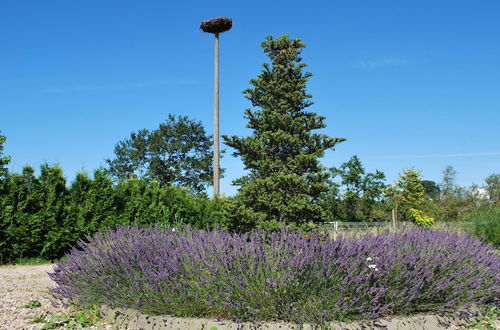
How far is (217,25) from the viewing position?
58.9ft

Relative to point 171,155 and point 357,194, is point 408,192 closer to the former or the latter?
point 357,194

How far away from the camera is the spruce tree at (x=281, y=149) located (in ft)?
36.2

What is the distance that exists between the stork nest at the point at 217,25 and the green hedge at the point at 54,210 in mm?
9436

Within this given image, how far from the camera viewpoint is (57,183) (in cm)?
997

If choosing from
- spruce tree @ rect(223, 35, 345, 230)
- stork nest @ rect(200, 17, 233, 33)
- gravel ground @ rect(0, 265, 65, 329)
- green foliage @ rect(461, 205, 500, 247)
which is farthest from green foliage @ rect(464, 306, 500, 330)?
stork nest @ rect(200, 17, 233, 33)

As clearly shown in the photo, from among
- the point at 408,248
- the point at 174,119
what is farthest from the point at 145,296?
the point at 174,119

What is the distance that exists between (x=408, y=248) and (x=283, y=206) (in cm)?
651

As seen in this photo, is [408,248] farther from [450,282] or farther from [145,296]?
[145,296]

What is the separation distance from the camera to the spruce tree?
36.2ft

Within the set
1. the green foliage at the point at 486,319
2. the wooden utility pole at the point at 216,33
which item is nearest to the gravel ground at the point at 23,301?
the green foliage at the point at 486,319

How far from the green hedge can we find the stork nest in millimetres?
9436

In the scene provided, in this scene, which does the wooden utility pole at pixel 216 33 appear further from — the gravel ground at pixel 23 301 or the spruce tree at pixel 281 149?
the gravel ground at pixel 23 301

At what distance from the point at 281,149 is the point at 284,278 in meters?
8.73

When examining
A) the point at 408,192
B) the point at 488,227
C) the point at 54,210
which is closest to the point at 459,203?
the point at 408,192
